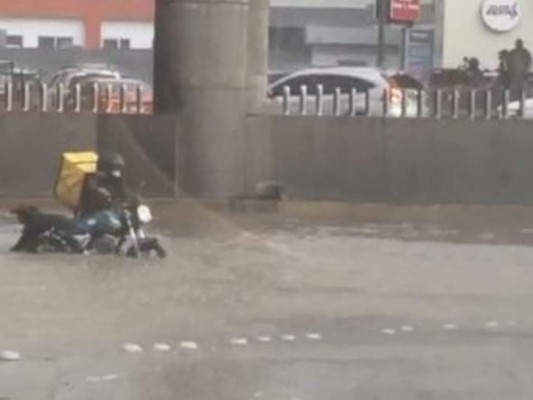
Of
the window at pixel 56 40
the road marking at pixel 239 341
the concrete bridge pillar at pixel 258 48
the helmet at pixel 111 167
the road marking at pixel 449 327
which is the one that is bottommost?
the road marking at pixel 449 327

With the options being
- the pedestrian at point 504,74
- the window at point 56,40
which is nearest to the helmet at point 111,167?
the pedestrian at point 504,74

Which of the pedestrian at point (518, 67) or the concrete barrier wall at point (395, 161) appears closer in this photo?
the concrete barrier wall at point (395, 161)

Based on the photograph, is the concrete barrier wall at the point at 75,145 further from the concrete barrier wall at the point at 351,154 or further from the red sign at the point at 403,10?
the red sign at the point at 403,10

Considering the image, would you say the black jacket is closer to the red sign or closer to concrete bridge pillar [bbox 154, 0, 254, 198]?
concrete bridge pillar [bbox 154, 0, 254, 198]

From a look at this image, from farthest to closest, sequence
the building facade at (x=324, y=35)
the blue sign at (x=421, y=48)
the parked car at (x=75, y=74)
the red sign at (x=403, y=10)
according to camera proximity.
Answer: the building facade at (x=324, y=35), the blue sign at (x=421, y=48), the red sign at (x=403, y=10), the parked car at (x=75, y=74)

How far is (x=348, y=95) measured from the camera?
21719 mm

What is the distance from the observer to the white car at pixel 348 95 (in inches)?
794

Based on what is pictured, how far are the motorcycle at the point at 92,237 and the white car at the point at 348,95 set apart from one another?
6.06 metres

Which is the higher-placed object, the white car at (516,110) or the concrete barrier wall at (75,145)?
the white car at (516,110)

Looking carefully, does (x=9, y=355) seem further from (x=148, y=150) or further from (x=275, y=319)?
(x=148, y=150)

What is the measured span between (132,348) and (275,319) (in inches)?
56.1

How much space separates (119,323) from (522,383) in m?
2.87

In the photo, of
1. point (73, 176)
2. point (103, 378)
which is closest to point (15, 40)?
point (73, 176)

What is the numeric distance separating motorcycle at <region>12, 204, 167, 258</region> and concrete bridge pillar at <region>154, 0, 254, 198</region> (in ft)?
15.6
